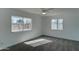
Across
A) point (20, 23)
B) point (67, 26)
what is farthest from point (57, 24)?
point (20, 23)

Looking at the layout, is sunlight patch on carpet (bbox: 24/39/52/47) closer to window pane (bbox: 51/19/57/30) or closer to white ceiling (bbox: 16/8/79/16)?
window pane (bbox: 51/19/57/30)

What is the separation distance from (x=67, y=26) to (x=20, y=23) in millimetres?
1134

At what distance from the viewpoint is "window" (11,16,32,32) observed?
89.2 inches

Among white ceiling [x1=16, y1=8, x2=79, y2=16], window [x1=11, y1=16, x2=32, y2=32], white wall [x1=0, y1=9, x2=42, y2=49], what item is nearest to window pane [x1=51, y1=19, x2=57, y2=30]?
white ceiling [x1=16, y1=8, x2=79, y2=16]

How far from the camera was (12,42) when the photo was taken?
7.49 feet

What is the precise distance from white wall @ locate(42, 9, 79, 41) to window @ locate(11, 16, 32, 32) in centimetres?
37

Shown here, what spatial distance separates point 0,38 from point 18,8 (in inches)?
32.6

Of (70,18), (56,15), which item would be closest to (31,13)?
(56,15)

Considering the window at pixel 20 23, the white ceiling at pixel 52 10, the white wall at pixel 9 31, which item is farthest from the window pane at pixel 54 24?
the window at pixel 20 23

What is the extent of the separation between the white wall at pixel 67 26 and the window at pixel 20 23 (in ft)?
1.23

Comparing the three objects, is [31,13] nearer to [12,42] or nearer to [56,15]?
[56,15]

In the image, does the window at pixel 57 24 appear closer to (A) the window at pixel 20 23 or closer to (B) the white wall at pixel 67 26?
(B) the white wall at pixel 67 26

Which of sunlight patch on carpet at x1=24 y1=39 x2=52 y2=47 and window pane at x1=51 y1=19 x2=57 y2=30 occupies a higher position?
window pane at x1=51 y1=19 x2=57 y2=30

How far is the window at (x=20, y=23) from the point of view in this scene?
227 centimetres
